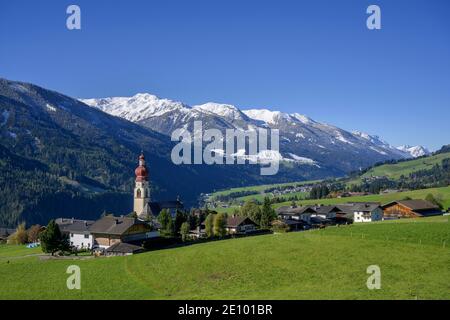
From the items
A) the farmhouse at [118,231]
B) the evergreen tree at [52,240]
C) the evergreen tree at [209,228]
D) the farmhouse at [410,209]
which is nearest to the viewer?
the evergreen tree at [52,240]

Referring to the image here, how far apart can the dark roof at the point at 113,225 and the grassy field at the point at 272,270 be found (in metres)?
16.7

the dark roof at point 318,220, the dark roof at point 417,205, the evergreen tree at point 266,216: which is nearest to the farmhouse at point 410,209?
the dark roof at point 417,205

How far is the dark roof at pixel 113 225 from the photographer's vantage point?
8725 centimetres

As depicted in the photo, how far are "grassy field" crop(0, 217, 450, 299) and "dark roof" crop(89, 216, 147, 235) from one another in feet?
54.6

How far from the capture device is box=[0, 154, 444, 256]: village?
86250 millimetres

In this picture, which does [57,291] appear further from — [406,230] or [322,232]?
[406,230]

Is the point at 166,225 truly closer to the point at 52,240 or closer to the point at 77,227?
the point at 77,227

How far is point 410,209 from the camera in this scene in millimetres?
111188

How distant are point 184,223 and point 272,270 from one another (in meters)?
44.0

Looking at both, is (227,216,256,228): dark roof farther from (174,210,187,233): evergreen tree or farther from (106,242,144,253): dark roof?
(106,242,144,253): dark roof
